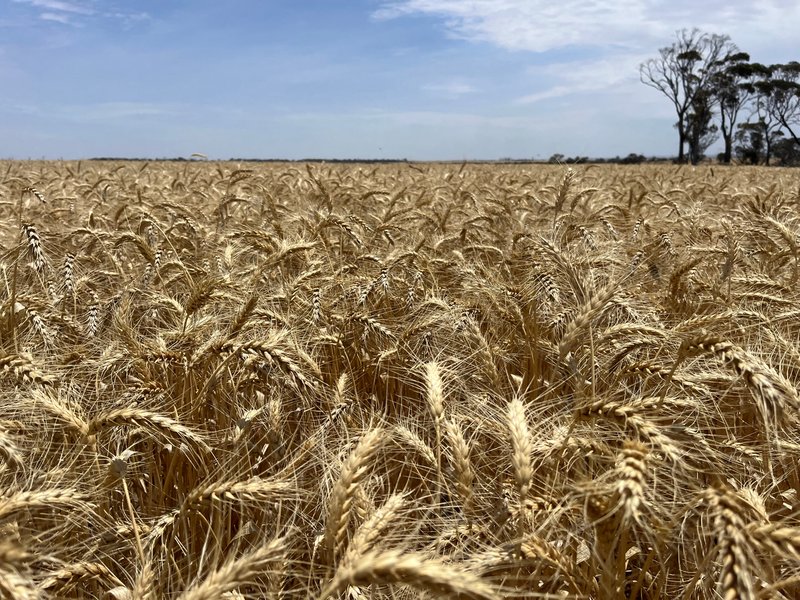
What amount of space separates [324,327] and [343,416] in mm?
673

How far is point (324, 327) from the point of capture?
2719 millimetres

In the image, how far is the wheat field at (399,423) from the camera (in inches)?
51.0

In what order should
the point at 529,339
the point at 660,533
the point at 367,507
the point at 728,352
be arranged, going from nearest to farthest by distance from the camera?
the point at 728,352, the point at 660,533, the point at 367,507, the point at 529,339

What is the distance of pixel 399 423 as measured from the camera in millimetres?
1991

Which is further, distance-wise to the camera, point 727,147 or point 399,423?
point 727,147

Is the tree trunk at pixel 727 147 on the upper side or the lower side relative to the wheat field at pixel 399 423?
upper

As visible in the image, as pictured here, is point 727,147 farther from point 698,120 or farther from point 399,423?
point 399,423

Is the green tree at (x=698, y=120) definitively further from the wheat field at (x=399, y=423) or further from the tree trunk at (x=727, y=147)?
the wheat field at (x=399, y=423)

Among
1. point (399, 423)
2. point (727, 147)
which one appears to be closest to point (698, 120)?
point (727, 147)

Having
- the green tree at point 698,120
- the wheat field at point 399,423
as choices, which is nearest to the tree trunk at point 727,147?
the green tree at point 698,120

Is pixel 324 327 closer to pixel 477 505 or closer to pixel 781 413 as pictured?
pixel 477 505

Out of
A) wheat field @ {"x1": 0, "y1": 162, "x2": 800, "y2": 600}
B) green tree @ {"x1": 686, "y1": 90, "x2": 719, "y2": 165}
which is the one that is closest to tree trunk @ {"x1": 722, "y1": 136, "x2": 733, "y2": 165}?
green tree @ {"x1": 686, "y1": 90, "x2": 719, "y2": 165}

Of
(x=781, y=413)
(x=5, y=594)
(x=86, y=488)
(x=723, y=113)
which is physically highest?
(x=723, y=113)

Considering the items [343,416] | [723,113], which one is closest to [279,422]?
[343,416]
